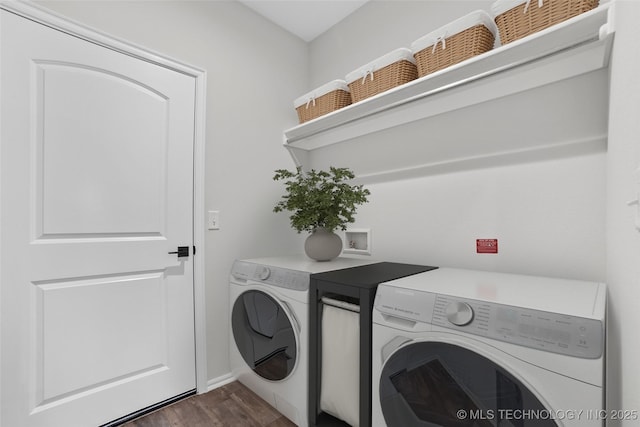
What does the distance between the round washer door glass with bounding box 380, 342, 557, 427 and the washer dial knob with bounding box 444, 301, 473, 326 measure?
80mm

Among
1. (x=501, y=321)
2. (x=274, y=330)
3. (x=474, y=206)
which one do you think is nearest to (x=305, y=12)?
(x=474, y=206)

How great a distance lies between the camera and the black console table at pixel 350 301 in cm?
110

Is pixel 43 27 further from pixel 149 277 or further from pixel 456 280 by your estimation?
pixel 456 280

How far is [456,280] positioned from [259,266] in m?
1.03

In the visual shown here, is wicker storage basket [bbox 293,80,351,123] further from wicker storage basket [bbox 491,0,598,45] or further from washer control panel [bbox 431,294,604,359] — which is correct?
washer control panel [bbox 431,294,604,359]

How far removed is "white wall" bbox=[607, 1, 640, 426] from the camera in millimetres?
587

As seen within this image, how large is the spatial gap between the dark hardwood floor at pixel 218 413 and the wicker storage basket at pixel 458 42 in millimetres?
1906

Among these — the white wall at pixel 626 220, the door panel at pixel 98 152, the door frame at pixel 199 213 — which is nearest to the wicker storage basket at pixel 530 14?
the white wall at pixel 626 220

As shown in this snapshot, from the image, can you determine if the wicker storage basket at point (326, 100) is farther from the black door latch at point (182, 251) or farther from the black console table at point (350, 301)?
the black door latch at point (182, 251)

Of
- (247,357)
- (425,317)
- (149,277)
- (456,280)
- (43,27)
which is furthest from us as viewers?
(247,357)

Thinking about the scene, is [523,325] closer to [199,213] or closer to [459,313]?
[459,313]

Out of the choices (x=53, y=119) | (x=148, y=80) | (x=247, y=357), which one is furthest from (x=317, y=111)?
(x=247, y=357)

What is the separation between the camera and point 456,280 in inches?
46.1

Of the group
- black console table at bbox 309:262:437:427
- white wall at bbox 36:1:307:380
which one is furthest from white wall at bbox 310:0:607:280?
white wall at bbox 36:1:307:380
